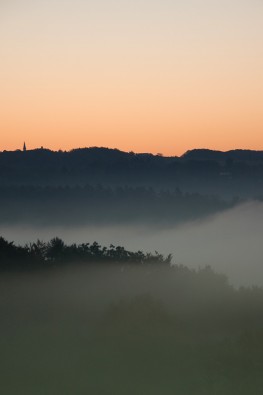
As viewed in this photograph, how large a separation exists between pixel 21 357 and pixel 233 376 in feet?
49.4

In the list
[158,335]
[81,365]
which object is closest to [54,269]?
[158,335]

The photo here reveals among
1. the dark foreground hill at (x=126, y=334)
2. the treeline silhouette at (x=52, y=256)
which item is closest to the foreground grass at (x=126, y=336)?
the dark foreground hill at (x=126, y=334)

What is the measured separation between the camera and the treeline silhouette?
9850cm

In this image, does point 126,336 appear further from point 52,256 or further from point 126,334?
point 52,256

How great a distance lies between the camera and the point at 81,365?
61188mm

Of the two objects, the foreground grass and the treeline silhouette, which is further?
the treeline silhouette

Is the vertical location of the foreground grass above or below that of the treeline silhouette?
below

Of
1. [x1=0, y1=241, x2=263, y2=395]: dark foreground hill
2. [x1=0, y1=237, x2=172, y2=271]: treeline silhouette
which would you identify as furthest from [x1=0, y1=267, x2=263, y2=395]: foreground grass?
[x1=0, y1=237, x2=172, y2=271]: treeline silhouette

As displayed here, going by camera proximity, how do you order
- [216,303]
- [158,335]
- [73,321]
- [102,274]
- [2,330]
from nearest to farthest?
1. [158,335]
2. [2,330]
3. [73,321]
4. [216,303]
5. [102,274]

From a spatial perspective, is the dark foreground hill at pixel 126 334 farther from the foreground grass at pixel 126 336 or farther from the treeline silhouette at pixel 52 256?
the treeline silhouette at pixel 52 256

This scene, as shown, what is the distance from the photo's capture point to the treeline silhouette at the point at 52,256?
9850 cm

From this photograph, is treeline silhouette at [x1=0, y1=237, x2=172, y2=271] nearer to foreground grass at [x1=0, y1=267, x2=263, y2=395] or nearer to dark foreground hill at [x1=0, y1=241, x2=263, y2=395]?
dark foreground hill at [x1=0, y1=241, x2=263, y2=395]

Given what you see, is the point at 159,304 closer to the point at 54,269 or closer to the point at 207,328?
the point at 207,328

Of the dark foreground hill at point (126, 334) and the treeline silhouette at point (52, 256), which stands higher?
the treeline silhouette at point (52, 256)
